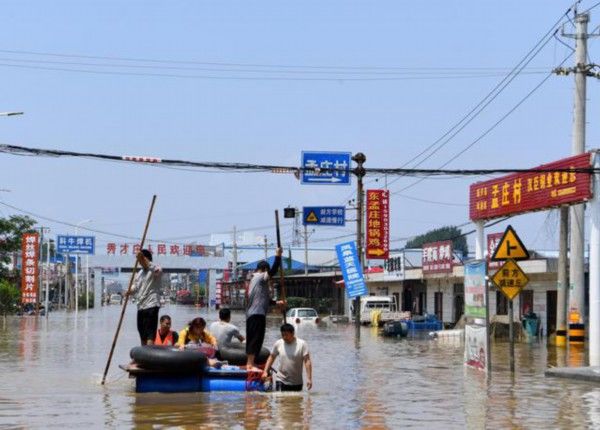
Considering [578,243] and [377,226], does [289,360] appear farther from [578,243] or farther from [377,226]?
[377,226]

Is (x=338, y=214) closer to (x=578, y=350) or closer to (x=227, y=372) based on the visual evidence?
(x=578, y=350)

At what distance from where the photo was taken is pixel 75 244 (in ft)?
293

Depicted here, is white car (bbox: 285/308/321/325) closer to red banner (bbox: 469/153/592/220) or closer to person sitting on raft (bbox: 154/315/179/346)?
red banner (bbox: 469/153/592/220)

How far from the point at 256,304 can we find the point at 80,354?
12370 millimetres

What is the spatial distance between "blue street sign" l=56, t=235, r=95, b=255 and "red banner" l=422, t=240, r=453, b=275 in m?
42.1

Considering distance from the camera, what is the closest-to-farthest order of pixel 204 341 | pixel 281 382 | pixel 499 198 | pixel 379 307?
pixel 281 382, pixel 204 341, pixel 499 198, pixel 379 307

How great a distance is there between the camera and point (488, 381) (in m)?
19.3

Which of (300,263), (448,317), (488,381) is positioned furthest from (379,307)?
(300,263)

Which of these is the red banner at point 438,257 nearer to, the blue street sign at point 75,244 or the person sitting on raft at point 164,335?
the person sitting on raft at point 164,335

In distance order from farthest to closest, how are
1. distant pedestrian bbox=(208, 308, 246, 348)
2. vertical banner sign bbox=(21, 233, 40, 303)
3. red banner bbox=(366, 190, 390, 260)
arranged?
vertical banner sign bbox=(21, 233, 40, 303), red banner bbox=(366, 190, 390, 260), distant pedestrian bbox=(208, 308, 246, 348)

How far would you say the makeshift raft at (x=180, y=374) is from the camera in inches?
616

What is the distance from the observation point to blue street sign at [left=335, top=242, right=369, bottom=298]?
130 feet

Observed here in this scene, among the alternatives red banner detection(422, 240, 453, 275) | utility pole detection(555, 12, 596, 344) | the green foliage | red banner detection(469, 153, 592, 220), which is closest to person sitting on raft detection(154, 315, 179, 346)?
red banner detection(469, 153, 592, 220)

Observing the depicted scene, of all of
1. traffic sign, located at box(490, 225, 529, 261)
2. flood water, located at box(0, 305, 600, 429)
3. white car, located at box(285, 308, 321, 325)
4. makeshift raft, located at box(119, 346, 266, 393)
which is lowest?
white car, located at box(285, 308, 321, 325)
